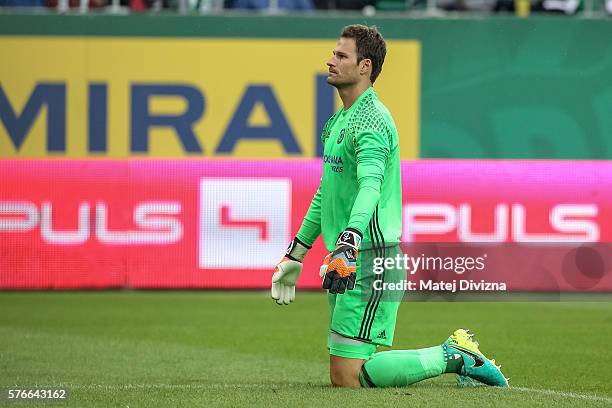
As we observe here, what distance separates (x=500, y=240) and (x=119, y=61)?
17.3 feet

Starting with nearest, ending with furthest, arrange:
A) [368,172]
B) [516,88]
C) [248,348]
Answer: [368,172] → [248,348] → [516,88]

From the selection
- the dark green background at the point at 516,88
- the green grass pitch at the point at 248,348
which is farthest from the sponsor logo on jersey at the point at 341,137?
the dark green background at the point at 516,88

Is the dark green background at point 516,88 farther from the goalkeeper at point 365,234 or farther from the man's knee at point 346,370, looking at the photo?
the man's knee at point 346,370

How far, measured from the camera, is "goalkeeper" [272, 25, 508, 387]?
23.0ft

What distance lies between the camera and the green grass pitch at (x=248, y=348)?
7.00 metres

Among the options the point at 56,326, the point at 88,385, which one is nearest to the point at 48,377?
the point at 88,385

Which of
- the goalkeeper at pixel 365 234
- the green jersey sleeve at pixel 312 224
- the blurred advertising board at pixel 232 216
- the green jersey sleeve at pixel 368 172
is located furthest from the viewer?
the blurred advertising board at pixel 232 216

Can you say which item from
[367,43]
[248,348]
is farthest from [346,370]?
[248,348]

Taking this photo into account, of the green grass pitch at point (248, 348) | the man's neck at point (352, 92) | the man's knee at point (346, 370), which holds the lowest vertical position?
the green grass pitch at point (248, 348)

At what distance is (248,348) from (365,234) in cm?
386

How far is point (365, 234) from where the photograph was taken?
280 inches

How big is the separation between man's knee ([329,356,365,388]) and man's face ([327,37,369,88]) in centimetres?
154

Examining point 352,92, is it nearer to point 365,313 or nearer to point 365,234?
point 365,234

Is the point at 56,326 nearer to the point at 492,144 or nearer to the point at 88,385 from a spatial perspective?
the point at 88,385
